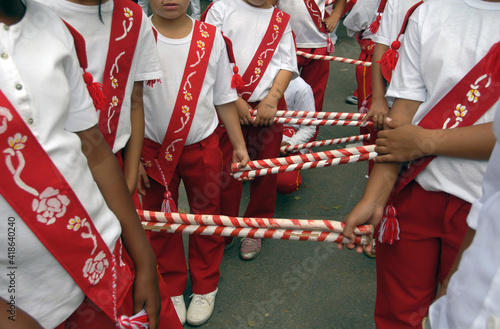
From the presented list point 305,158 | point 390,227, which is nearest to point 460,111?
point 390,227

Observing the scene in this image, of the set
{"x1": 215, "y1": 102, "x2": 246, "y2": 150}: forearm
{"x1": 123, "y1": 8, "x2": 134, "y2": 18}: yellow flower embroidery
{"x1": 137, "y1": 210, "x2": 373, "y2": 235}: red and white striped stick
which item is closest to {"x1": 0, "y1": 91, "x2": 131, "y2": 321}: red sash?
{"x1": 137, "y1": 210, "x2": 373, "y2": 235}: red and white striped stick

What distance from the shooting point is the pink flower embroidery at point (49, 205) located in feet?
3.56

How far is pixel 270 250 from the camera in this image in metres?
3.40

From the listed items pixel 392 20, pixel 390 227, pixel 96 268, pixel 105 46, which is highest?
pixel 105 46

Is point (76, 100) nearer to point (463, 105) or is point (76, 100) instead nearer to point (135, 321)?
point (135, 321)

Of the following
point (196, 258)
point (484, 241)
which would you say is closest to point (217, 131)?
point (196, 258)

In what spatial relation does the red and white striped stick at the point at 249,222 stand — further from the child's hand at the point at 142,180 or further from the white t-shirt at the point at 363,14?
the white t-shirt at the point at 363,14

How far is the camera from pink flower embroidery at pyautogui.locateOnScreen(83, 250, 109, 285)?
120 centimetres

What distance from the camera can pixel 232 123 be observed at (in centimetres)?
273

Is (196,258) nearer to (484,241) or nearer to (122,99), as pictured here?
(122,99)

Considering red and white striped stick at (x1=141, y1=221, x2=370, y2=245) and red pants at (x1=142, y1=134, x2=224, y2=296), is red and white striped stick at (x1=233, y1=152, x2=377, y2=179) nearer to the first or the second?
red pants at (x1=142, y1=134, x2=224, y2=296)

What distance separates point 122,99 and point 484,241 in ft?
5.11

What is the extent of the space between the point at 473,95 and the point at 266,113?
1.57 meters

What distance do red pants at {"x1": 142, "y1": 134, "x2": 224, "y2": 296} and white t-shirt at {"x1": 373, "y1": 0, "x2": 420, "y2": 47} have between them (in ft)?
4.33
